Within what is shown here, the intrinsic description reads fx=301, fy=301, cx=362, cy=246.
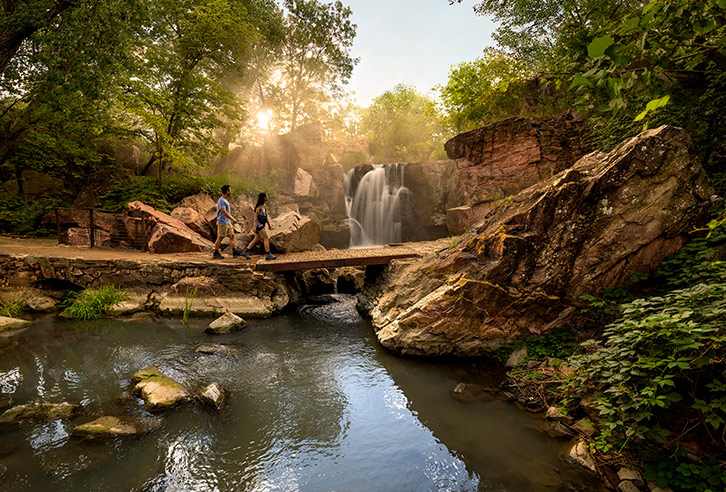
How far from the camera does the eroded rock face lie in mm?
4188

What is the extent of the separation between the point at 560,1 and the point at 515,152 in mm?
10320

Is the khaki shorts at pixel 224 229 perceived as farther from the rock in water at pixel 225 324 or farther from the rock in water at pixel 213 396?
the rock in water at pixel 213 396

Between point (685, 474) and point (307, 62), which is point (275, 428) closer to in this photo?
point (685, 474)

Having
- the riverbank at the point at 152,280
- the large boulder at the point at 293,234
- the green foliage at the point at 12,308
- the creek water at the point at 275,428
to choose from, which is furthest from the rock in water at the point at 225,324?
the green foliage at the point at 12,308

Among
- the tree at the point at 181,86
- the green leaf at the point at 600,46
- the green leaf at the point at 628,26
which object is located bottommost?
the green leaf at the point at 600,46

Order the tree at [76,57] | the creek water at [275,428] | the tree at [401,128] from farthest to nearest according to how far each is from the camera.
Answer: the tree at [401,128] → the tree at [76,57] → the creek water at [275,428]

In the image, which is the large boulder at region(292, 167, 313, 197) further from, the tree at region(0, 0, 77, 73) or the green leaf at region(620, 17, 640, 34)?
the green leaf at region(620, 17, 640, 34)

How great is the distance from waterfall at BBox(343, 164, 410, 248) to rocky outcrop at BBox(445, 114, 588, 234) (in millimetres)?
7037

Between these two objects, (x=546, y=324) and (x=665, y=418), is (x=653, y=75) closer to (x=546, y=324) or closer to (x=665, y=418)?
(x=665, y=418)

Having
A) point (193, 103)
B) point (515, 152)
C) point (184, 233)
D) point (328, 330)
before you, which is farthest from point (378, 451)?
point (193, 103)

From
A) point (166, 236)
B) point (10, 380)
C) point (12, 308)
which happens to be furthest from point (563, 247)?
point (12, 308)

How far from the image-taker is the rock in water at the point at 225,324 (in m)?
6.32

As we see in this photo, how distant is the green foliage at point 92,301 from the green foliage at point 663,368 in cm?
926

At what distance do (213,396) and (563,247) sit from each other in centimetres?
544
